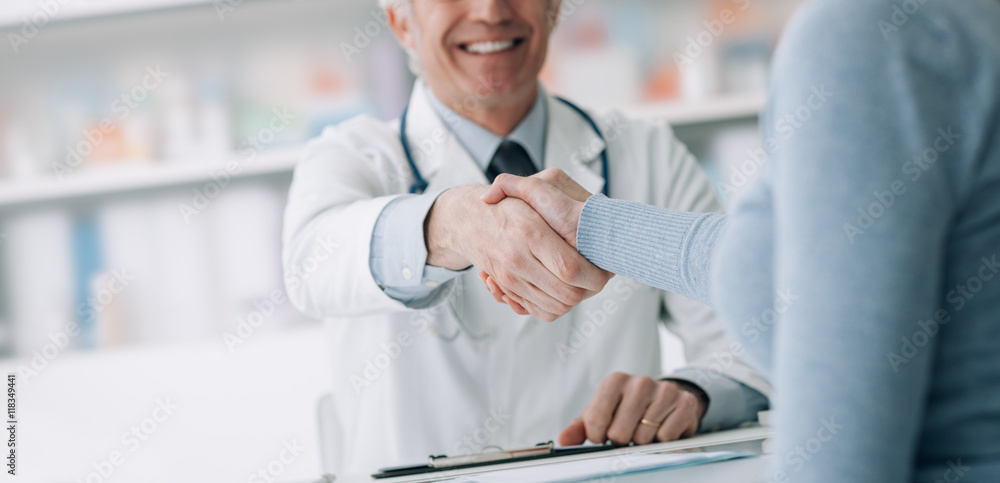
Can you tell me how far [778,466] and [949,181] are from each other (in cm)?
15

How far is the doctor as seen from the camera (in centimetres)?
97

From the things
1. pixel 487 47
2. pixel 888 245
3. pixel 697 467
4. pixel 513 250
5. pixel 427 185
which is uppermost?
pixel 487 47

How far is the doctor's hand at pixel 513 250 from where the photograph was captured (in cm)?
78

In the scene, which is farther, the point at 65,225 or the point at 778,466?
the point at 65,225

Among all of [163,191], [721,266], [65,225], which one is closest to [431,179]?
[721,266]

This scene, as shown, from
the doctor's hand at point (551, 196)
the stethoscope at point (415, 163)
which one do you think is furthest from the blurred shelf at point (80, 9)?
the doctor's hand at point (551, 196)

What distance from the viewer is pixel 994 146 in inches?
14.1

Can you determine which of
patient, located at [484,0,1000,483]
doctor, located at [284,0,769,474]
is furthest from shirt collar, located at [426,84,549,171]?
patient, located at [484,0,1000,483]

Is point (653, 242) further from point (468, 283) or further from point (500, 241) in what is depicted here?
point (468, 283)

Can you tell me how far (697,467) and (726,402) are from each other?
0.28m

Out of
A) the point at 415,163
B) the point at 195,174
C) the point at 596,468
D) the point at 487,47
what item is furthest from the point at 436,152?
the point at 195,174

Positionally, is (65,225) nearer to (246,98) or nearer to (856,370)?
(246,98)

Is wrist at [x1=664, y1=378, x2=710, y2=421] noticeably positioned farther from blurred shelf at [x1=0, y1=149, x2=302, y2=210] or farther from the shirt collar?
blurred shelf at [x1=0, y1=149, x2=302, y2=210]

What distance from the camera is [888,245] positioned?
342 mm
